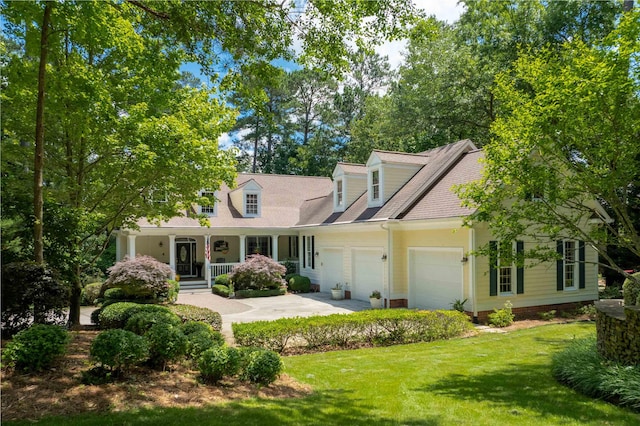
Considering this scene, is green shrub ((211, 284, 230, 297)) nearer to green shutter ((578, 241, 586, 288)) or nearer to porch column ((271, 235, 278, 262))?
porch column ((271, 235, 278, 262))

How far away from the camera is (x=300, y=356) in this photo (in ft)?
32.7

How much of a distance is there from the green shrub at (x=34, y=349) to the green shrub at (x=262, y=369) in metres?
2.68

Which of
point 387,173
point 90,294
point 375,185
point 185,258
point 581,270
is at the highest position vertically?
point 387,173

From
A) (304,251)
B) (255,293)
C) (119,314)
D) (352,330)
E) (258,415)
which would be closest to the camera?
(258,415)

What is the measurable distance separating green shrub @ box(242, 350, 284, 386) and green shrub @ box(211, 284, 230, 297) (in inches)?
589

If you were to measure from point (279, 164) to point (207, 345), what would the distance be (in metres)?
37.4

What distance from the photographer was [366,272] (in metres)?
19.0

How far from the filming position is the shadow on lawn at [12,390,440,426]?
15.9 ft

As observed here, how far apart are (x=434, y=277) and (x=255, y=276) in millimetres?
9408

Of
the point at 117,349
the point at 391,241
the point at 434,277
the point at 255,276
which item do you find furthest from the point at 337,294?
the point at 117,349

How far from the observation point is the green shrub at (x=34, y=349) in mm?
5707

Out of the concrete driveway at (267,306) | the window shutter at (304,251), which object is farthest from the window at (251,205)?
the concrete driveway at (267,306)

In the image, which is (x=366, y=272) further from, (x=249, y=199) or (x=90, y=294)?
(x=90, y=294)

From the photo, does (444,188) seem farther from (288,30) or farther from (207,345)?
(207,345)
